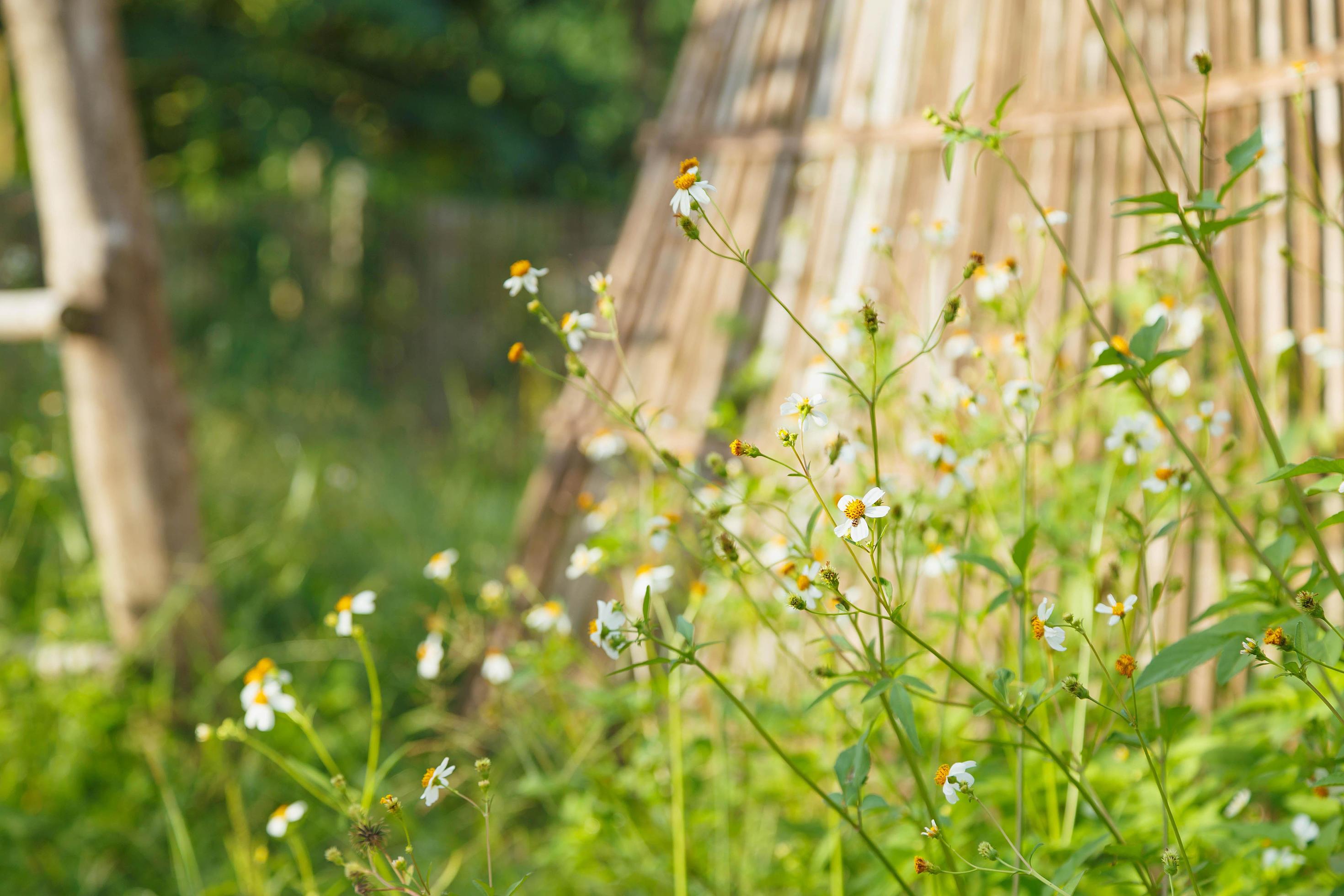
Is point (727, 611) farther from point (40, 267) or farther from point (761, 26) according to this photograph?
point (40, 267)

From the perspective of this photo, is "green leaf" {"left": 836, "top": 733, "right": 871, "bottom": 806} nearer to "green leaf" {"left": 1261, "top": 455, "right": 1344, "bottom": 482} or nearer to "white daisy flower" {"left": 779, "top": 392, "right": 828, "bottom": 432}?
"white daisy flower" {"left": 779, "top": 392, "right": 828, "bottom": 432}

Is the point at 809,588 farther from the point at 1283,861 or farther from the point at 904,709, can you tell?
the point at 1283,861

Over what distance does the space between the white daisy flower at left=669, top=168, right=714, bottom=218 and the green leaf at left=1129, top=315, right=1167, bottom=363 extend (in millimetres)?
430

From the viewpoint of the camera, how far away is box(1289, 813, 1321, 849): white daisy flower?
1086 mm

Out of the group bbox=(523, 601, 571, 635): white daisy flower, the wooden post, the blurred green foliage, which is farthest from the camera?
the blurred green foliage

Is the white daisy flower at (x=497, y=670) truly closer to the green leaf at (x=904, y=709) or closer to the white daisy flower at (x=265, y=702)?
the white daisy flower at (x=265, y=702)

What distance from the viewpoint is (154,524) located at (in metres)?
2.69

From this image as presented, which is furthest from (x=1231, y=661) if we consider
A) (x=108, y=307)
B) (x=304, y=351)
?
(x=304, y=351)

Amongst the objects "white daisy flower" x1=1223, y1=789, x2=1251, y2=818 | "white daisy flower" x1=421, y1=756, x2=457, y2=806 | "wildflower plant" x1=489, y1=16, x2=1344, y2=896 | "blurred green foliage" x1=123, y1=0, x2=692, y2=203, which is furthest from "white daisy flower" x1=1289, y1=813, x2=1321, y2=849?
"blurred green foliage" x1=123, y1=0, x2=692, y2=203

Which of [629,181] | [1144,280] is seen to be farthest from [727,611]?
[629,181]

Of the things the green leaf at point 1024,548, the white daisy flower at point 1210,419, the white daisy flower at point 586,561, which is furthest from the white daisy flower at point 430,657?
the white daisy flower at point 1210,419

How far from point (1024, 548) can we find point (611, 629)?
44 centimetres

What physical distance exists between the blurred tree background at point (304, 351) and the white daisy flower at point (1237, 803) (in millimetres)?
1077

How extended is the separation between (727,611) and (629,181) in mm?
8219
